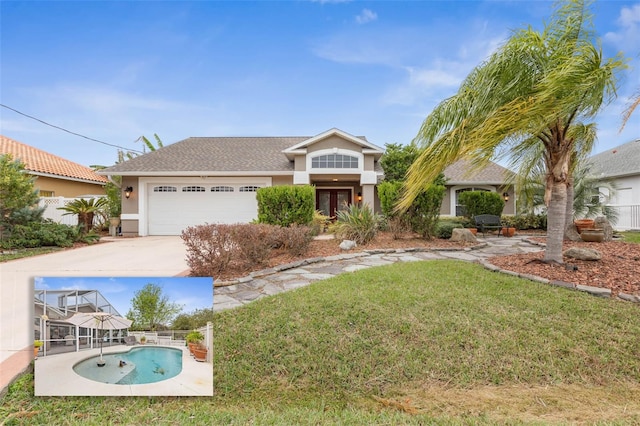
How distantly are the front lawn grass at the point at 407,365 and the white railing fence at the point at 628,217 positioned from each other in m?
15.3

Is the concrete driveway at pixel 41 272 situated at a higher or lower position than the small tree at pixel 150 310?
lower

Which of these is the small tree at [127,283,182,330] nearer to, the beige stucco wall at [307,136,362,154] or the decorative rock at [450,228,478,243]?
the decorative rock at [450,228,478,243]

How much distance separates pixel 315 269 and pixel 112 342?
3917 mm

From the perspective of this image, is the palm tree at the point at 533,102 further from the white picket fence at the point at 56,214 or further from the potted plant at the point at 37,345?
the white picket fence at the point at 56,214

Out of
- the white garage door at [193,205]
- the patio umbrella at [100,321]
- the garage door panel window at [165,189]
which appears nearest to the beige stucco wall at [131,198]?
the white garage door at [193,205]

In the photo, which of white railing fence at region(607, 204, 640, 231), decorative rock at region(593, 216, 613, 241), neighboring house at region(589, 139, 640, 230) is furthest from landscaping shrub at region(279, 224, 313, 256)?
white railing fence at region(607, 204, 640, 231)

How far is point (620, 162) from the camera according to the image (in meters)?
16.7

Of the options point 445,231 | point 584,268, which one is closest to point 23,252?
point 445,231

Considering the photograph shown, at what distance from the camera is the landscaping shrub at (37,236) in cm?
941

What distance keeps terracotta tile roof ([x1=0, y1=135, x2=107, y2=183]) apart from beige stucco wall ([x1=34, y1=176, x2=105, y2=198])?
43 cm

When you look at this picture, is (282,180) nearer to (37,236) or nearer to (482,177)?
(37,236)

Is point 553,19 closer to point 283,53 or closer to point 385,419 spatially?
point 283,53

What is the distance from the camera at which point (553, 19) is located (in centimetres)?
521

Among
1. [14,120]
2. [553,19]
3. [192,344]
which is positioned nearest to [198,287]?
[192,344]
